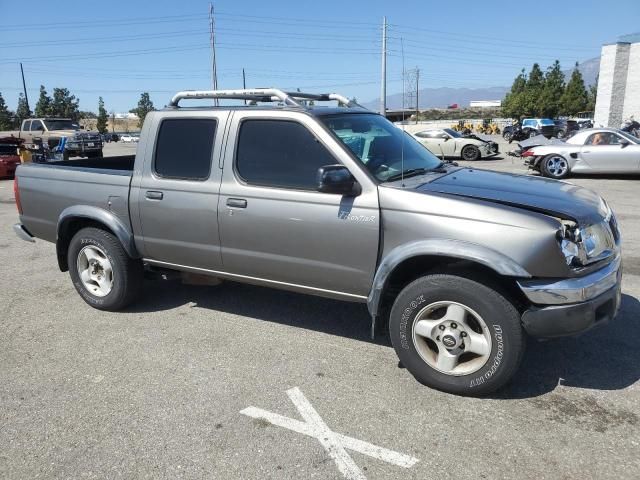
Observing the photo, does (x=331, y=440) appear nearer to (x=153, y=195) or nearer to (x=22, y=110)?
(x=153, y=195)

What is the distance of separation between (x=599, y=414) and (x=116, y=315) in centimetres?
407

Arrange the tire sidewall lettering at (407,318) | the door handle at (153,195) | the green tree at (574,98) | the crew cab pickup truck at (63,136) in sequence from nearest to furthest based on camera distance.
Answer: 1. the tire sidewall lettering at (407,318)
2. the door handle at (153,195)
3. the crew cab pickup truck at (63,136)
4. the green tree at (574,98)

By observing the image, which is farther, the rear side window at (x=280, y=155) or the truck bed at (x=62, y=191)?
the truck bed at (x=62, y=191)

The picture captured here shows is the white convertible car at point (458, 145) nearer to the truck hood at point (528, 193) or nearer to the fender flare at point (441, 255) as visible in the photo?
the truck hood at point (528, 193)

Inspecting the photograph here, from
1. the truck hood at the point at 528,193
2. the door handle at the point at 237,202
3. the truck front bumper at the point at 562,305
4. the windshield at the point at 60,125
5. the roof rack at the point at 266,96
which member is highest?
the roof rack at the point at 266,96

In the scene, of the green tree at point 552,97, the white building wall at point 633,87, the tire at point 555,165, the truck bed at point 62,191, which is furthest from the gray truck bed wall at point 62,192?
the green tree at point 552,97

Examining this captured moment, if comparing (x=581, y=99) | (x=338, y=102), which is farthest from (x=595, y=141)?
(x=581, y=99)

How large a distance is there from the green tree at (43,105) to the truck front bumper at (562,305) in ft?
273

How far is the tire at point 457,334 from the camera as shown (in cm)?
317

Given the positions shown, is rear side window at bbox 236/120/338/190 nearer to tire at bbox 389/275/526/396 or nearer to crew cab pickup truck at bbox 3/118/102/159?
tire at bbox 389/275/526/396

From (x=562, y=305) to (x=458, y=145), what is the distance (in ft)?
61.1

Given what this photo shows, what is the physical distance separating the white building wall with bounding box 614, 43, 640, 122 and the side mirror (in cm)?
4001

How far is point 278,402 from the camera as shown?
3354 mm

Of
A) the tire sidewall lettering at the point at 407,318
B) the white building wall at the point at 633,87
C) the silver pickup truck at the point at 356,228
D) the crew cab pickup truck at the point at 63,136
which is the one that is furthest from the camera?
the white building wall at the point at 633,87
